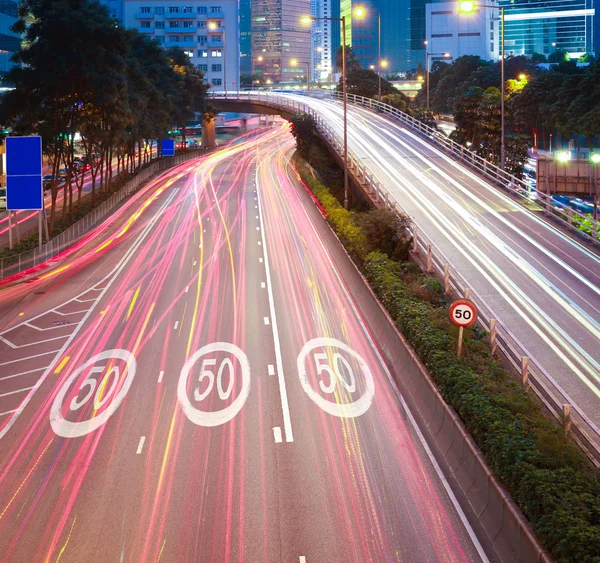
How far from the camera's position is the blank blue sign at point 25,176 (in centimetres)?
3678

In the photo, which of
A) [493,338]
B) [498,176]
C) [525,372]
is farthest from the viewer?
[498,176]

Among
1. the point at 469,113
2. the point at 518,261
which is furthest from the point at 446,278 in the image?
the point at 469,113

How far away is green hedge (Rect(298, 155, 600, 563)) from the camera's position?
10703 mm

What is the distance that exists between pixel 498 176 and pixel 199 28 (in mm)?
125522

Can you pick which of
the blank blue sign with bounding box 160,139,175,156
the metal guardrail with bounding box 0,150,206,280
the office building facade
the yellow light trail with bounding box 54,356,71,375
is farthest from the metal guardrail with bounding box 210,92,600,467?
the office building facade

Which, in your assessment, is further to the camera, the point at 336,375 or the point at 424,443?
the point at 336,375

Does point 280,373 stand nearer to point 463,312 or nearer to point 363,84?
point 463,312

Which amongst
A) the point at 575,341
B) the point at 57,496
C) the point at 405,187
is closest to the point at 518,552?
the point at 57,496

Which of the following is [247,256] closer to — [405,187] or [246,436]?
[405,187]

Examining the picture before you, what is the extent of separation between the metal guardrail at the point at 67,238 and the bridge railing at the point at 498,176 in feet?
80.3

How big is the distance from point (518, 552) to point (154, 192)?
5591 cm

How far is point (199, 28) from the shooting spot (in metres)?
157

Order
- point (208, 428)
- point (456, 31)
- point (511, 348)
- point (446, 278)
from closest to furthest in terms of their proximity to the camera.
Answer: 1. point (208, 428)
2. point (511, 348)
3. point (446, 278)
4. point (456, 31)

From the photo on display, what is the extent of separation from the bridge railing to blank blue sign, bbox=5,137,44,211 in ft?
80.0
